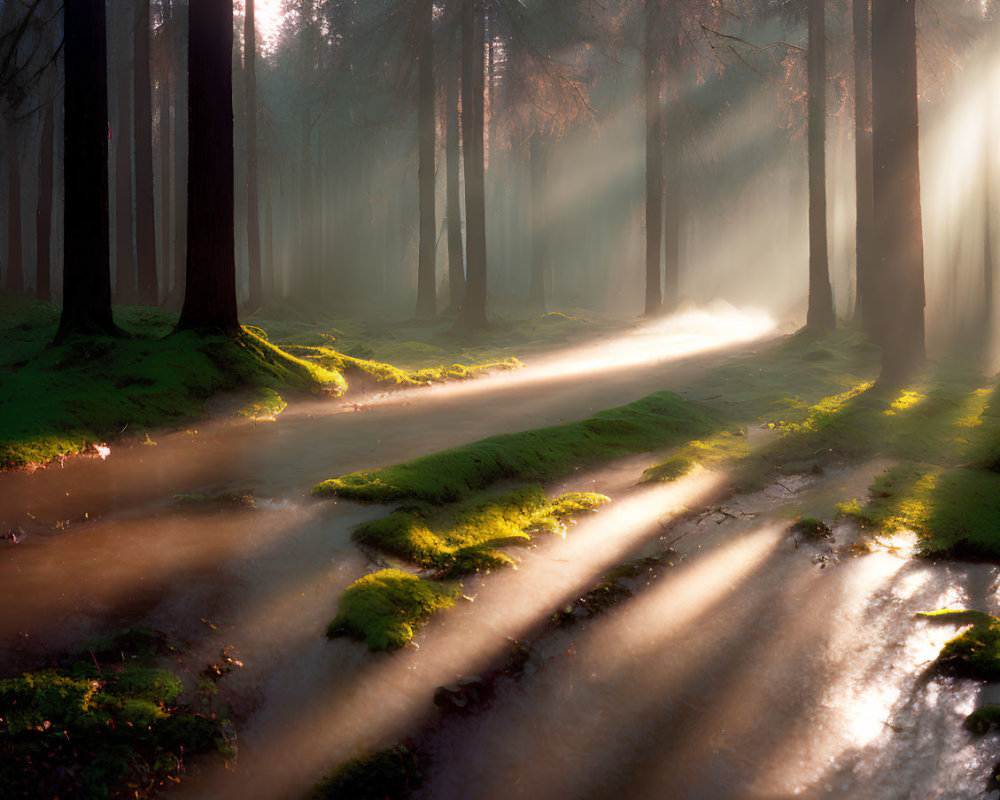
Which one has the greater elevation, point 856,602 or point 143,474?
point 143,474

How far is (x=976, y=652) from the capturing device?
316cm

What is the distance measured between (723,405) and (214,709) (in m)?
7.44

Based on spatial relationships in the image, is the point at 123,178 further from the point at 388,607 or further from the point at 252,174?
the point at 388,607

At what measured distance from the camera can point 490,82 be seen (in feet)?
72.1

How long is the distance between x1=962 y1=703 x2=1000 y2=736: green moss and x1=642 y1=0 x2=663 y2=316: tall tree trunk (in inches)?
777

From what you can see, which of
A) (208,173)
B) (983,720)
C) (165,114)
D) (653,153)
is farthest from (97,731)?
(165,114)

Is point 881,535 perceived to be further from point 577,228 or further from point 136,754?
point 577,228

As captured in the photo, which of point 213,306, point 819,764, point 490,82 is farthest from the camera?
point 490,82

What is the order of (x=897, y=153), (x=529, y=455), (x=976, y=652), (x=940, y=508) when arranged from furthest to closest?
(x=897, y=153) < (x=529, y=455) < (x=940, y=508) < (x=976, y=652)

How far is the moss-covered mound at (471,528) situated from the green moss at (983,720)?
2.27 meters

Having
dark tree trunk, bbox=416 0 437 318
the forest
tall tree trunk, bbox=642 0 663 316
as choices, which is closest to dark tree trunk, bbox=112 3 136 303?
the forest

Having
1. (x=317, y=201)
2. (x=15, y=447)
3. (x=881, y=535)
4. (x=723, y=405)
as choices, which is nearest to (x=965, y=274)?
(x=723, y=405)

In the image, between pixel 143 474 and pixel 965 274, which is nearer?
pixel 143 474

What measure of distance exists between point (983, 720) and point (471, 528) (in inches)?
110
